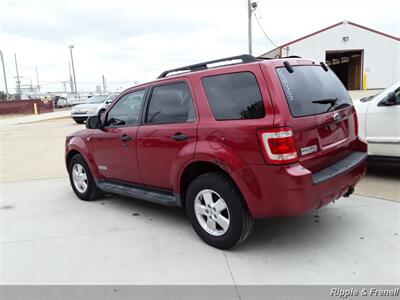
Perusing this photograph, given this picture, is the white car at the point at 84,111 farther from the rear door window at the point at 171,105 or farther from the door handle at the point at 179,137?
the door handle at the point at 179,137

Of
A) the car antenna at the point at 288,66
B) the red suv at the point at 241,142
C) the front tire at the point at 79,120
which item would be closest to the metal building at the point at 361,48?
the front tire at the point at 79,120

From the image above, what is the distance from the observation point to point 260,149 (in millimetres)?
2979

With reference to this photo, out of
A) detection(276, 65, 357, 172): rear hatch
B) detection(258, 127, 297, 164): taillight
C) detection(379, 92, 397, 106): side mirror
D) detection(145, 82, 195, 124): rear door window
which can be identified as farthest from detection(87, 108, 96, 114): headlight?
detection(258, 127, 297, 164): taillight

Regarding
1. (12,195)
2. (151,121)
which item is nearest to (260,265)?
(151,121)

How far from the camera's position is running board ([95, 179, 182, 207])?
388 centimetres

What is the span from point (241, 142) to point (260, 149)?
0.19 meters

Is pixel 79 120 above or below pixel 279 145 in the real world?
below

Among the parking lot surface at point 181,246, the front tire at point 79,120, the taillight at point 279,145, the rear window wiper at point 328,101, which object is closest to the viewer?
the taillight at point 279,145

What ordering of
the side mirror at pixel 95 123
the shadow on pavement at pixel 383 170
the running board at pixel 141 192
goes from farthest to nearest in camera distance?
the shadow on pavement at pixel 383 170, the side mirror at pixel 95 123, the running board at pixel 141 192

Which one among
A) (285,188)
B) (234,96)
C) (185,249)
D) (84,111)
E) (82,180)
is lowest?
(185,249)

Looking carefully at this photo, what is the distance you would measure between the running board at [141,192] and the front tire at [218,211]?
27 centimetres

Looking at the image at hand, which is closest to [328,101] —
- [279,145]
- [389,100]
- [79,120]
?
[279,145]

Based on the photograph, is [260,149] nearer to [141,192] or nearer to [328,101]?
[328,101]

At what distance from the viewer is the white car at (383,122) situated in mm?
5125
